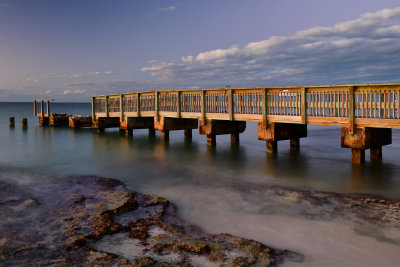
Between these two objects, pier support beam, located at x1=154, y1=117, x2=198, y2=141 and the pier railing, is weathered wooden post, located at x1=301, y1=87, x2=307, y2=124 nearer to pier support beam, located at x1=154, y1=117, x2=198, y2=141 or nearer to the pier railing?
the pier railing

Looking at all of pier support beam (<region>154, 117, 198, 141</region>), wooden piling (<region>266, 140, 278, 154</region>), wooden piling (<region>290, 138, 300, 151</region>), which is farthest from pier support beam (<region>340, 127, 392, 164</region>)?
pier support beam (<region>154, 117, 198, 141</region>)

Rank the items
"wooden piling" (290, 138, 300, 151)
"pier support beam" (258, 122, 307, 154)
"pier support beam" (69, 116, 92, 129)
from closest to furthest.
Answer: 1. "pier support beam" (258, 122, 307, 154)
2. "wooden piling" (290, 138, 300, 151)
3. "pier support beam" (69, 116, 92, 129)

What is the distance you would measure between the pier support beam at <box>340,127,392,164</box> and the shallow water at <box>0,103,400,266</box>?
69cm

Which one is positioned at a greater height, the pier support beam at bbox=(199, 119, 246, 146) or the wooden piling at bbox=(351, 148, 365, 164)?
the pier support beam at bbox=(199, 119, 246, 146)

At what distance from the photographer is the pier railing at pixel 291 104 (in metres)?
11.9

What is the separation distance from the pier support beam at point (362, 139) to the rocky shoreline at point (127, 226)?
3.72m

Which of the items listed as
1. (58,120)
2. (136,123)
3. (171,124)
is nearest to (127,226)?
(171,124)

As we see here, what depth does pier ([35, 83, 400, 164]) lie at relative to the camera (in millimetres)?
12117

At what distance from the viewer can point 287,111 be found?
14766mm

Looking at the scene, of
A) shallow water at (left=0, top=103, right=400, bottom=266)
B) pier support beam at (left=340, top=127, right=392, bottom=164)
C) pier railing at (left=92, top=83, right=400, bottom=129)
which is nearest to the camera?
shallow water at (left=0, top=103, right=400, bottom=266)

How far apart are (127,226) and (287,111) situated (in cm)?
979

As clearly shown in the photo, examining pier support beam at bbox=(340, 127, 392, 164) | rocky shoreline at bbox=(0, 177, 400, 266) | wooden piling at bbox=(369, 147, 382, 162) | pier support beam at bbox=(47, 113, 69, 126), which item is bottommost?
rocky shoreline at bbox=(0, 177, 400, 266)

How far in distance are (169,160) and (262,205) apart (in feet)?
26.8

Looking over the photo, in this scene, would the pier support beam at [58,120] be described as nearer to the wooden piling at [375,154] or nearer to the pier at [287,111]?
the pier at [287,111]
